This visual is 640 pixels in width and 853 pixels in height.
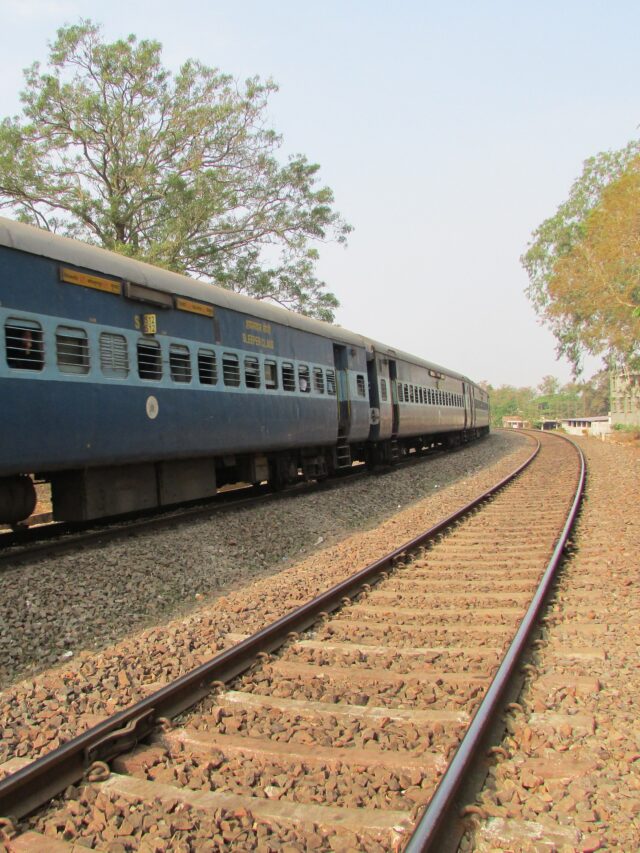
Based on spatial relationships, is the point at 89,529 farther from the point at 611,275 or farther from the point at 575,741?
the point at 611,275

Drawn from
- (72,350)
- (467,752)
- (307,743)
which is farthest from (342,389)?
(467,752)

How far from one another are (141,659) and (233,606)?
4.36ft

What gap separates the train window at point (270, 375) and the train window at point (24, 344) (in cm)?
469

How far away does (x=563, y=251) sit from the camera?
42281mm

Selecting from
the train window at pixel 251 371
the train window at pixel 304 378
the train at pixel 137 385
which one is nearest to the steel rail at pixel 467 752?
the train at pixel 137 385

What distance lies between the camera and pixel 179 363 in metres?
8.87

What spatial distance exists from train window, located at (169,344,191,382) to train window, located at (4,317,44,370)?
2.14 meters

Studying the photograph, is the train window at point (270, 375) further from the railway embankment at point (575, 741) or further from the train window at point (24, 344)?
the railway embankment at point (575, 741)

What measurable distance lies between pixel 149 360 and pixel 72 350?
1278 millimetres

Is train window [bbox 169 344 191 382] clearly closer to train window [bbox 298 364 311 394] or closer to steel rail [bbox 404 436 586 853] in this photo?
train window [bbox 298 364 311 394]

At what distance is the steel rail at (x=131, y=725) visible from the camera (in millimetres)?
2758

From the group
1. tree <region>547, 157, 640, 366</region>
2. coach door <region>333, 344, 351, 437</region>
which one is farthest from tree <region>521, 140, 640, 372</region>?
coach door <region>333, 344, 351, 437</region>

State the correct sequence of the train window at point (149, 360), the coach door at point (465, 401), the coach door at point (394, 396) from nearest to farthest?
1. the train window at point (149, 360)
2. the coach door at point (394, 396)
3. the coach door at point (465, 401)

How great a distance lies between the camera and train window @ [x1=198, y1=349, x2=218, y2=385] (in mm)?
9305
